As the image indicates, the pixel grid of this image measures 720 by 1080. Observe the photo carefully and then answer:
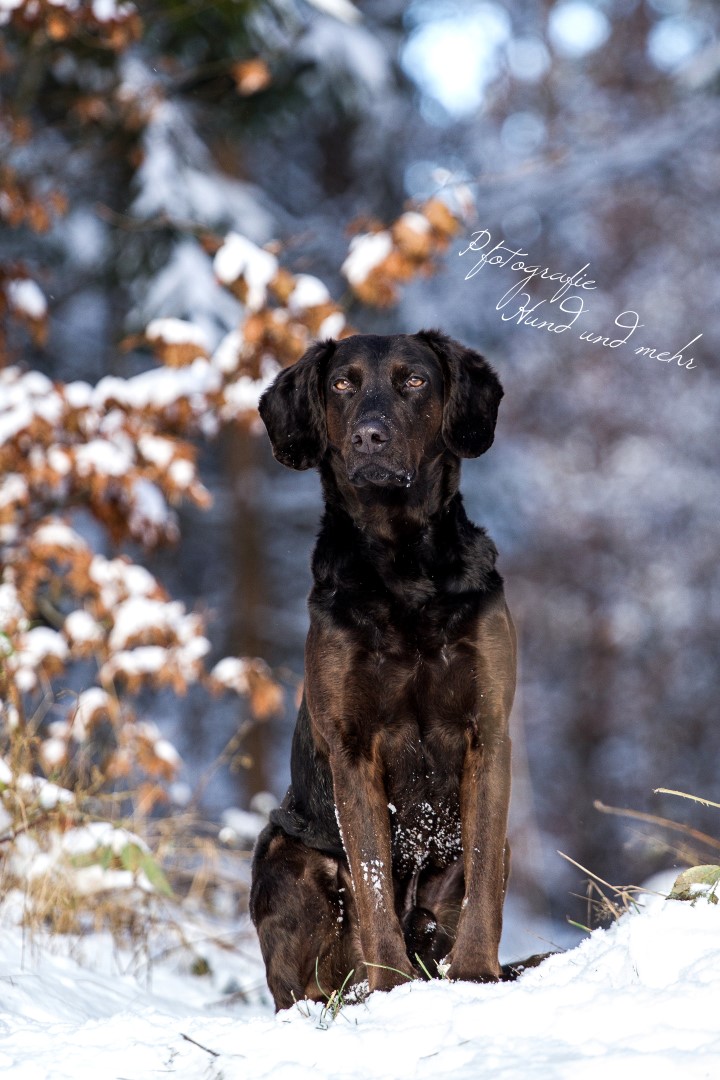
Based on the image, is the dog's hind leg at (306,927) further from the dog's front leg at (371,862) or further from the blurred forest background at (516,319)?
the blurred forest background at (516,319)

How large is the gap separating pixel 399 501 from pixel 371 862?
3.64 feet

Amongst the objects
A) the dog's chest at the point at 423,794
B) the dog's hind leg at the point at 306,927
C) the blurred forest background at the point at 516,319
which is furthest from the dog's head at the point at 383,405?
the blurred forest background at the point at 516,319

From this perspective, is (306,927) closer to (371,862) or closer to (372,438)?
(371,862)

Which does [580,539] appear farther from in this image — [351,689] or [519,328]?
[351,689]

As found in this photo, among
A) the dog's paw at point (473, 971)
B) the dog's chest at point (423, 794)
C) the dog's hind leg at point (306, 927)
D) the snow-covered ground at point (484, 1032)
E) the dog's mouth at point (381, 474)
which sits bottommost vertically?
the snow-covered ground at point (484, 1032)

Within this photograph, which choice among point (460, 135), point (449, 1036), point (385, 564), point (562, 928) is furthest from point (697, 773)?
point (449, 1036)

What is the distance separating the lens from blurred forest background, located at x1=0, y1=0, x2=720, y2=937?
13984mm

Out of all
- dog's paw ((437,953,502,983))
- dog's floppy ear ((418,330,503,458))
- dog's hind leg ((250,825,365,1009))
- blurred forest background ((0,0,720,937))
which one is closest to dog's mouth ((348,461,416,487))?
dog's floppy ear ((418,330,503,458))

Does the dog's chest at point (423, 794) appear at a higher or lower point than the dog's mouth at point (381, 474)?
lower

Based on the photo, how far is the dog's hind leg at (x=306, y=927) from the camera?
391cm

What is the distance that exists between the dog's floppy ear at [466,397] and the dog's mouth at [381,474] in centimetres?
27

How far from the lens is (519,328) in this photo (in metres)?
17.5

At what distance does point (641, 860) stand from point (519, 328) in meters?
7.37

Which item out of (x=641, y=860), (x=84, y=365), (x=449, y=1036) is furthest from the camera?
(x=84, y=365)
